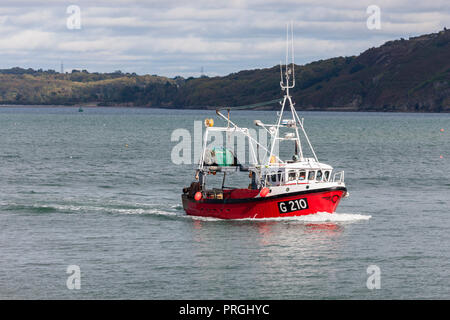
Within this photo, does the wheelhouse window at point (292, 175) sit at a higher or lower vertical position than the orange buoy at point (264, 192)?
higher

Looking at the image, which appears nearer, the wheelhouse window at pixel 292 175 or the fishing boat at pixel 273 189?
the fishing boat at pixel 273 189

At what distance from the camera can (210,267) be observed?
42750mm

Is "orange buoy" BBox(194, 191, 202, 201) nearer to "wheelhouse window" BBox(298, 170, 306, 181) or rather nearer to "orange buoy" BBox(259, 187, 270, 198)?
"orange buoy" BBox(259, 187, 270, 198)

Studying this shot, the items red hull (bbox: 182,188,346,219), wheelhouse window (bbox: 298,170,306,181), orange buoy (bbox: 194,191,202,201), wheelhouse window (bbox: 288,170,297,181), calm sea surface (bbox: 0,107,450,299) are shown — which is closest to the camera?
calm sea surface (bbox: 0,107,450,299)

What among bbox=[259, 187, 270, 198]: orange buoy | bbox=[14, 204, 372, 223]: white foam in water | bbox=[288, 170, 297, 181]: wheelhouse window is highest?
bbox=[288, 170, 297, 181]: wheelhouse window

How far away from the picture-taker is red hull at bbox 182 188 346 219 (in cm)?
5156

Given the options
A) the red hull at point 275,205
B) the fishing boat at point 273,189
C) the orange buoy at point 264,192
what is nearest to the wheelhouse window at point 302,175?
the fishing boat at point 273,189

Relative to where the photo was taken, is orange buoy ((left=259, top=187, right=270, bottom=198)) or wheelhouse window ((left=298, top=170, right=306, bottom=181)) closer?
orange buoy ((left=259, top=187, right=270, bottom=198))

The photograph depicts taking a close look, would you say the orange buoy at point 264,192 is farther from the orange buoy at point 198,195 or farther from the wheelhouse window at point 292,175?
the orange buoy at point 198,195

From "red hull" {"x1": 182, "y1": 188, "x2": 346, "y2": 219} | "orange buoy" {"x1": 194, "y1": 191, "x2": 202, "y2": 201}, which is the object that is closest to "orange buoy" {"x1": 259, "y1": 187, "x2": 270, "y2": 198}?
"red hull" {"x1": 182, "y1": 188, "x2": 346, "y2": 219}

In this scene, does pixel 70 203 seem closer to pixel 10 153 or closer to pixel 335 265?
pixel 335 265

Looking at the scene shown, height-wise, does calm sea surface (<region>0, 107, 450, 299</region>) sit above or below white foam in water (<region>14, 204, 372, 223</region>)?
below

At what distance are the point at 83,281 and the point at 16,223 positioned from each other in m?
17.6

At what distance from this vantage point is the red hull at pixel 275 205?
5156 centimetres
